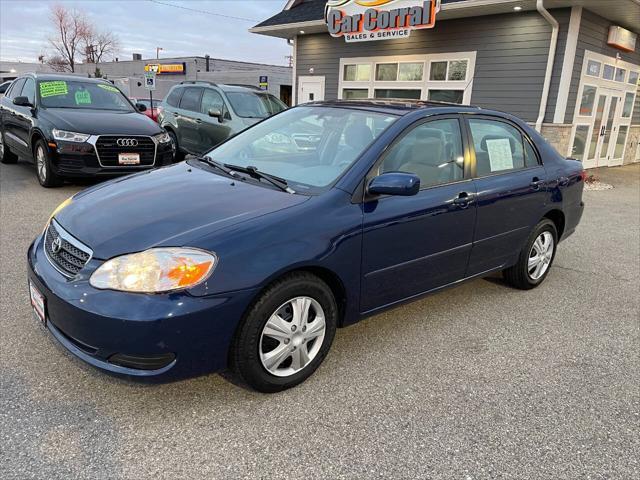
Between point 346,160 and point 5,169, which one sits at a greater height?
point 346,160

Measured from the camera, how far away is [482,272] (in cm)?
387

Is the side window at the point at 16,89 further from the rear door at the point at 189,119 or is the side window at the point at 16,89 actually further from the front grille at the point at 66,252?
the front grille at the point at 66,252

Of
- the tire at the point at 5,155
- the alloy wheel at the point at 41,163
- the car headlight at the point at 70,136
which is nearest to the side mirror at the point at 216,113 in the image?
the car headlight at the point at 70,136

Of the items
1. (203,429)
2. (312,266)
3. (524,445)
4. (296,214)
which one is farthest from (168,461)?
(524,445)

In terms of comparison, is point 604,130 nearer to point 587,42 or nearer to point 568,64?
point 587,42

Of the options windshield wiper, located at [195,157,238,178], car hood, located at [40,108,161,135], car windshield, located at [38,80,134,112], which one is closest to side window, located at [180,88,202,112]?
car windshield, located at [38,80,134,112]

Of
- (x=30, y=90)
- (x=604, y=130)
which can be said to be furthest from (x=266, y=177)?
(x=604, y=130)

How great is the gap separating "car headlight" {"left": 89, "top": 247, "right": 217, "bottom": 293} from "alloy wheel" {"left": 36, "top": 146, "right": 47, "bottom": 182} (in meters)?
5.86

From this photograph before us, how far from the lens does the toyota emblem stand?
8.76 feet

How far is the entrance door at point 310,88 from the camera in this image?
1531 centimetres

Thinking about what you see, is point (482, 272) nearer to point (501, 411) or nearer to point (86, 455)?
point (501, 411)

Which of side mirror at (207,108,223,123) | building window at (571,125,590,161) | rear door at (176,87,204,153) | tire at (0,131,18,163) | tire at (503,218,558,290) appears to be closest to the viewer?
tire at (503,218,558,290)

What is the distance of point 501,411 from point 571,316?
1648 millimetres

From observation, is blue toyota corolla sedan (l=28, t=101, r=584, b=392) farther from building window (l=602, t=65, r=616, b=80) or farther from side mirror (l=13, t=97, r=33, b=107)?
building window (l=602, t=65, r=616, b=80)
